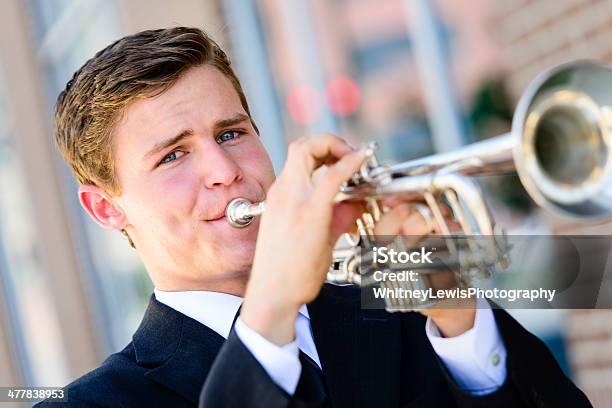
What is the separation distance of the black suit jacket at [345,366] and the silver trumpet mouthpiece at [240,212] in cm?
26

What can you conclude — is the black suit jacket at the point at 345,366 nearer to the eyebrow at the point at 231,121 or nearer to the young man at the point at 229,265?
the young man at the point at 229,265

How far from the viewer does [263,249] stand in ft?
6.54

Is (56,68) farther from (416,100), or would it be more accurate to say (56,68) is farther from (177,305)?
(177,305)

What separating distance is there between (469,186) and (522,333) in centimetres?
40

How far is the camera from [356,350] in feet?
7.84

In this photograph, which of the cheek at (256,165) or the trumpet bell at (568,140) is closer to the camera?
the trumpet bell at (568,140)

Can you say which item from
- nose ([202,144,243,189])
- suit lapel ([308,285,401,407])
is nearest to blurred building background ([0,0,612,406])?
suit lapel ([308,285,401,407])

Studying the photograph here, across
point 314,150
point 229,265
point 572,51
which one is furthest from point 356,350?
point 572,51

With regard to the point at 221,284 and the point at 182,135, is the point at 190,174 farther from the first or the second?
the point at 221,284

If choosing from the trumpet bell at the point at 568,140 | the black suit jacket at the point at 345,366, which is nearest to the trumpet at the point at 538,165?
the trumpet bell at the point at 568,140

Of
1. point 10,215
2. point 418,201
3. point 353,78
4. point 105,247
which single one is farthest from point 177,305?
point 10,215

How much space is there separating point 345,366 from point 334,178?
56 centimetres

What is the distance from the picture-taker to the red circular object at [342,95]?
16.9 ft

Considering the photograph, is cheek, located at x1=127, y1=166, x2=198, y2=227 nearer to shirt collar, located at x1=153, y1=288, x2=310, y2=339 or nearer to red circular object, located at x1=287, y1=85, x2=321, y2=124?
shirt collar, located at x1=153, y1=288, x2=310, y2=339
